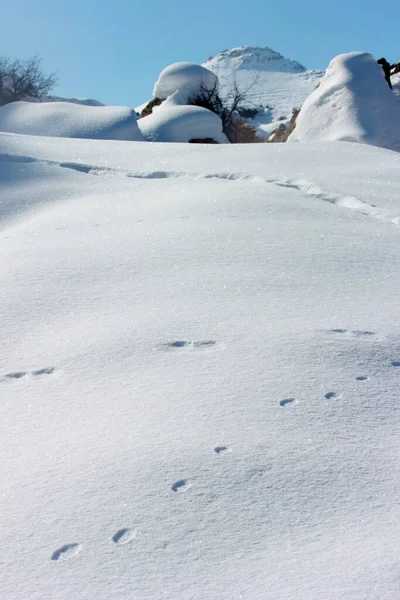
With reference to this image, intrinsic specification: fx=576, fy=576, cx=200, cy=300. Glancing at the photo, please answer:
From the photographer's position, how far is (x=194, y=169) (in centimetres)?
464

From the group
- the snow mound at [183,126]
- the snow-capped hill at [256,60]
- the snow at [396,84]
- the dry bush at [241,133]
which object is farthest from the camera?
the snow-capped hill at [256,60]

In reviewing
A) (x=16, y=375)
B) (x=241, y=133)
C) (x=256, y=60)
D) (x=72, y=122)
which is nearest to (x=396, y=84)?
(x=241, y=133)

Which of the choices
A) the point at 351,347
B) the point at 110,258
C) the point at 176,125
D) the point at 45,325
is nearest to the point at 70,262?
the point at 110,258

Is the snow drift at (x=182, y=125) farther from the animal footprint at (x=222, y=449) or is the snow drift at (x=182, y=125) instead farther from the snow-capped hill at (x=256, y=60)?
the snow-capped hill at (x=256, y=60)

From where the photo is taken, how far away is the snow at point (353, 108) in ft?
27.7

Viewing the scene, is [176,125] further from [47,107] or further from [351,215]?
[351,215]

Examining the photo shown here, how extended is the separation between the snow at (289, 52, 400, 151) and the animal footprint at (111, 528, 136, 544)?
7937 millimetres

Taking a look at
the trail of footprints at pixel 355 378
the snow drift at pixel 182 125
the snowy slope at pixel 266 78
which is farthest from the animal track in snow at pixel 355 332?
the snowy slope at pixel 266 78

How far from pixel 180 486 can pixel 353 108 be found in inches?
335

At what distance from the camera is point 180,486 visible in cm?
125

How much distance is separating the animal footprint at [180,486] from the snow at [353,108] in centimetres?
778

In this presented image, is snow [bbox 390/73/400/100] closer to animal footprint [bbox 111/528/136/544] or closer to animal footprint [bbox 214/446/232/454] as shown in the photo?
animal footprint [bbox 214/446/232/454]

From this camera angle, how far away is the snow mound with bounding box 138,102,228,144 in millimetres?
9312

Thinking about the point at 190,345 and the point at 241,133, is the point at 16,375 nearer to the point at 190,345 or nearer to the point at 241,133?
the point at 190,345
